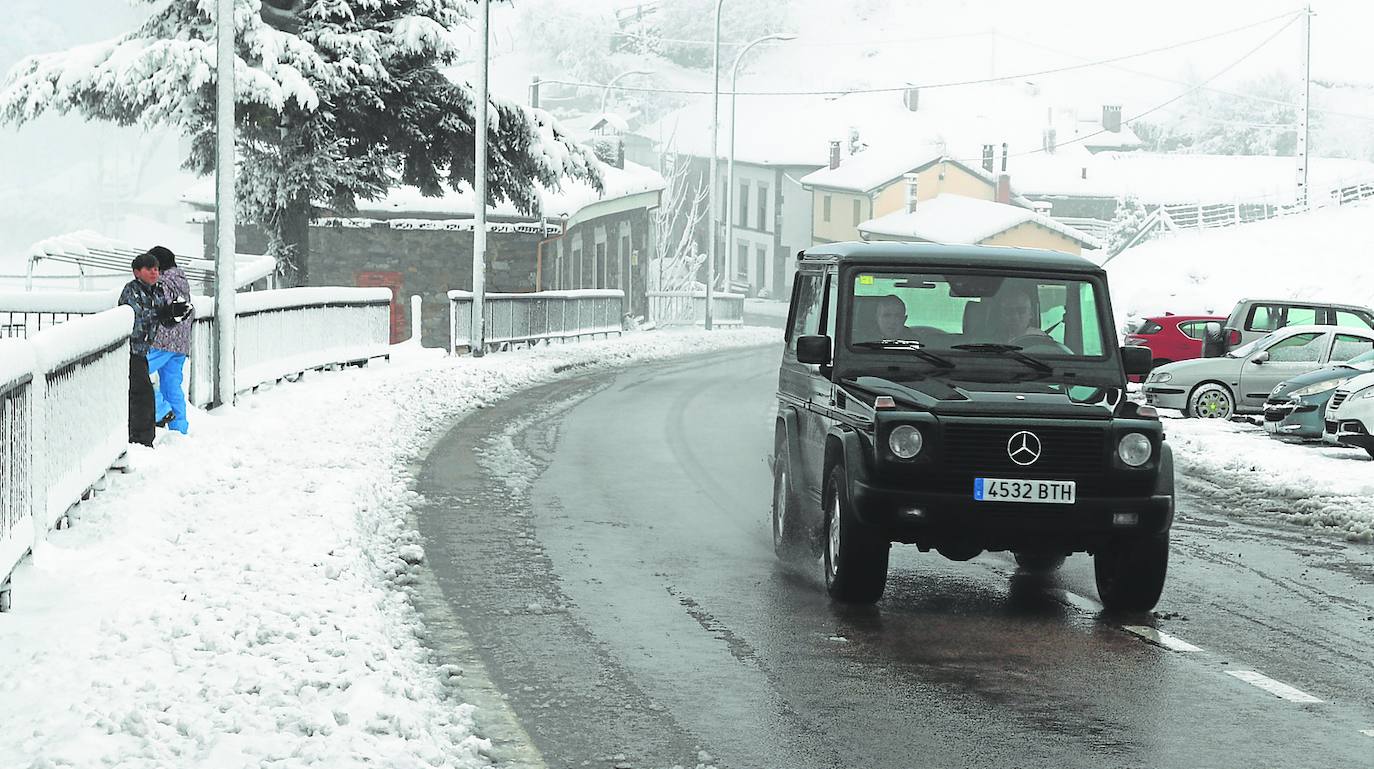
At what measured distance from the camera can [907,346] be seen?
9.98 metres

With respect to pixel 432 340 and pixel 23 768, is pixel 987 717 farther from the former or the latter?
pixel 432 340

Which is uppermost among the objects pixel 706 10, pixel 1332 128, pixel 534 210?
pixel 706 10

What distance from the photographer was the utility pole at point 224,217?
18641mm

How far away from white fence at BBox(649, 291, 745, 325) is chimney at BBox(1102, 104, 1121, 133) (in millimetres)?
51799

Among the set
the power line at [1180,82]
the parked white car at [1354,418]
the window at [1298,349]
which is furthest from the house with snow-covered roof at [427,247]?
the power line at [1180,82]

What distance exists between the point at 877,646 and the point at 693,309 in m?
57.9

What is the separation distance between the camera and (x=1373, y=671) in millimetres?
8094

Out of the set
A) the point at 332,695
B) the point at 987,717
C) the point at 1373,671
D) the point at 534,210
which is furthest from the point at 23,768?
the point at 534,210

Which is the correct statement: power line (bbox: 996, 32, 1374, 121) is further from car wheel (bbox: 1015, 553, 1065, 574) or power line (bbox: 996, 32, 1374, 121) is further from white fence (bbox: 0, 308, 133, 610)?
white fence (bbox: 0, 308, 133, 610)

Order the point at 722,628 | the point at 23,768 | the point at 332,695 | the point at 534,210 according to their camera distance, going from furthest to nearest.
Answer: the point at 534,210
the point at 722,628
the point at 332,695
the point at 23,768

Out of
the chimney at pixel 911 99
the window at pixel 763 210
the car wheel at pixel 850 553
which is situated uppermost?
the chimney at pixel 911 99

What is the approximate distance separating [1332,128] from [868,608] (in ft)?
430

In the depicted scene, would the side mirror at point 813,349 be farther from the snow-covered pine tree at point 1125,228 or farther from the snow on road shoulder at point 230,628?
the snow-covered pine tree at point 1125,228

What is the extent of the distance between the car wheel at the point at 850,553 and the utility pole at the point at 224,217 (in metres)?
10.8
